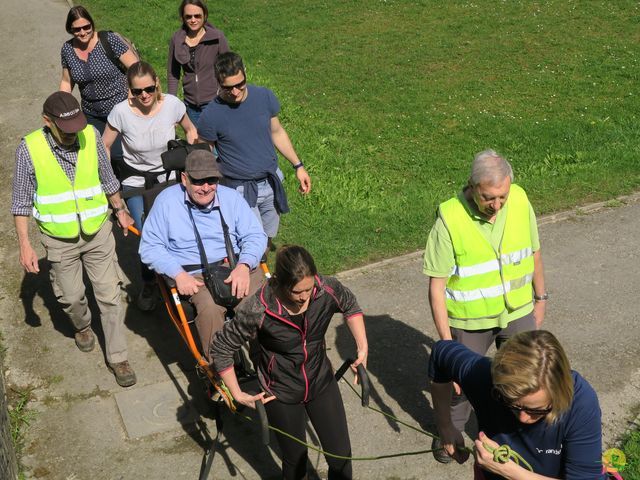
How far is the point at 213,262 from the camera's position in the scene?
6055 millimetres

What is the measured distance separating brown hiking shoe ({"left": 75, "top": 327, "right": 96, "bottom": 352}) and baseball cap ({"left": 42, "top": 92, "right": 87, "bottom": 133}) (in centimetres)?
186

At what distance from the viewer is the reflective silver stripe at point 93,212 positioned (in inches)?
253

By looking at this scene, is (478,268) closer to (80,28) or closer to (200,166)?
(200,166)

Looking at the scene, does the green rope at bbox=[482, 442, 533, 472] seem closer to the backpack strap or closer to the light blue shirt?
the light blue shirt

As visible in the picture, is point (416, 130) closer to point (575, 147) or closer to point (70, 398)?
point (575, 147)

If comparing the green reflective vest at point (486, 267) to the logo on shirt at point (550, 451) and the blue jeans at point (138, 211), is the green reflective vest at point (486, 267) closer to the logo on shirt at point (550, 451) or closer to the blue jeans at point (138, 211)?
the logo on shirt at point (550, 451)

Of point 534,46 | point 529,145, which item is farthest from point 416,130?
point 534,46

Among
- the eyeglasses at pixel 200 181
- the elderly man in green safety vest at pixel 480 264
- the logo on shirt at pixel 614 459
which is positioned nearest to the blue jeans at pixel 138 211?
the eyeglasses at pixel 200 181

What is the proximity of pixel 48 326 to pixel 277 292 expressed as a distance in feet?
11.8

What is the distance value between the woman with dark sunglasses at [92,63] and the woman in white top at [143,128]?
3.47 feet

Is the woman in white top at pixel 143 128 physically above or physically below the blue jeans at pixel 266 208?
above

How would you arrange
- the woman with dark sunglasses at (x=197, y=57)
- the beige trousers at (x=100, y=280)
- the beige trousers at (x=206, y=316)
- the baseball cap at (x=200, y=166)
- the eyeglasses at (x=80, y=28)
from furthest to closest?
the woman with dark sunglasses at (x=197, y=57), the eyeglasses at (x=80, y=28), the beige trousers at (x=100, y=280), the baseball cap at (x=200, y=166), the beige trousers at (x=206, y=316)

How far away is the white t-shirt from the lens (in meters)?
7.20

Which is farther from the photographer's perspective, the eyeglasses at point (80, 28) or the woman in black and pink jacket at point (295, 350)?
the eyeglasses at point (80, 28)
